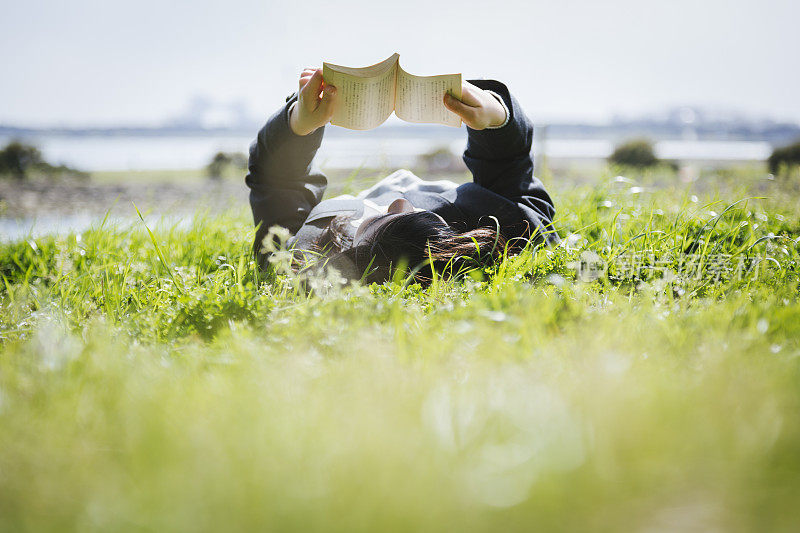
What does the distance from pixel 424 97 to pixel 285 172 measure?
1115 millimetres

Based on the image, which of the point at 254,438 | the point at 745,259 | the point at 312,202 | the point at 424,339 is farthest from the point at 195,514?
the point at 312,202

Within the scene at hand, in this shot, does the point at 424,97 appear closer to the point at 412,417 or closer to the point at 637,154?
the point at 412,417

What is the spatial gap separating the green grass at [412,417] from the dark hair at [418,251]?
0.45m

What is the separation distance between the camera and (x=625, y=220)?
3.08 metres

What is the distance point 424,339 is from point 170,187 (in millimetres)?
16528

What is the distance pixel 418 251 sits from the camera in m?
2.45

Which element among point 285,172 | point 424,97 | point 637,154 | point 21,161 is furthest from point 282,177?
point 21,161

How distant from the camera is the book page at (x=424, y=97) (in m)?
2.41

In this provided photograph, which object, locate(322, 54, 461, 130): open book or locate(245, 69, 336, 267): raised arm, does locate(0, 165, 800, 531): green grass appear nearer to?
locate(322, 54, 461, 130): open book

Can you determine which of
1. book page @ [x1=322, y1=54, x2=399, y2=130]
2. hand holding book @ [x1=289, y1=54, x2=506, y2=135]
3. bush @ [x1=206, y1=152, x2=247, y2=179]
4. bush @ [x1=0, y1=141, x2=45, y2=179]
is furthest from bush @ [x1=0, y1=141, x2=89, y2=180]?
book page @ [x1=322, y1=54, x2=399, y2=130]

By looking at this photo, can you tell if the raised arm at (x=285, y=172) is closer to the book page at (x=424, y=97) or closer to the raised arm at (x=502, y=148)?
the book page at (x=424, y=97)

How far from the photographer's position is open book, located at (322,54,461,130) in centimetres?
240

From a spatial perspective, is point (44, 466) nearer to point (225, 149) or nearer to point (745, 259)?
point (745, 259)

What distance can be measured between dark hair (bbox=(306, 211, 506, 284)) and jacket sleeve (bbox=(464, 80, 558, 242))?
410 millimetres
